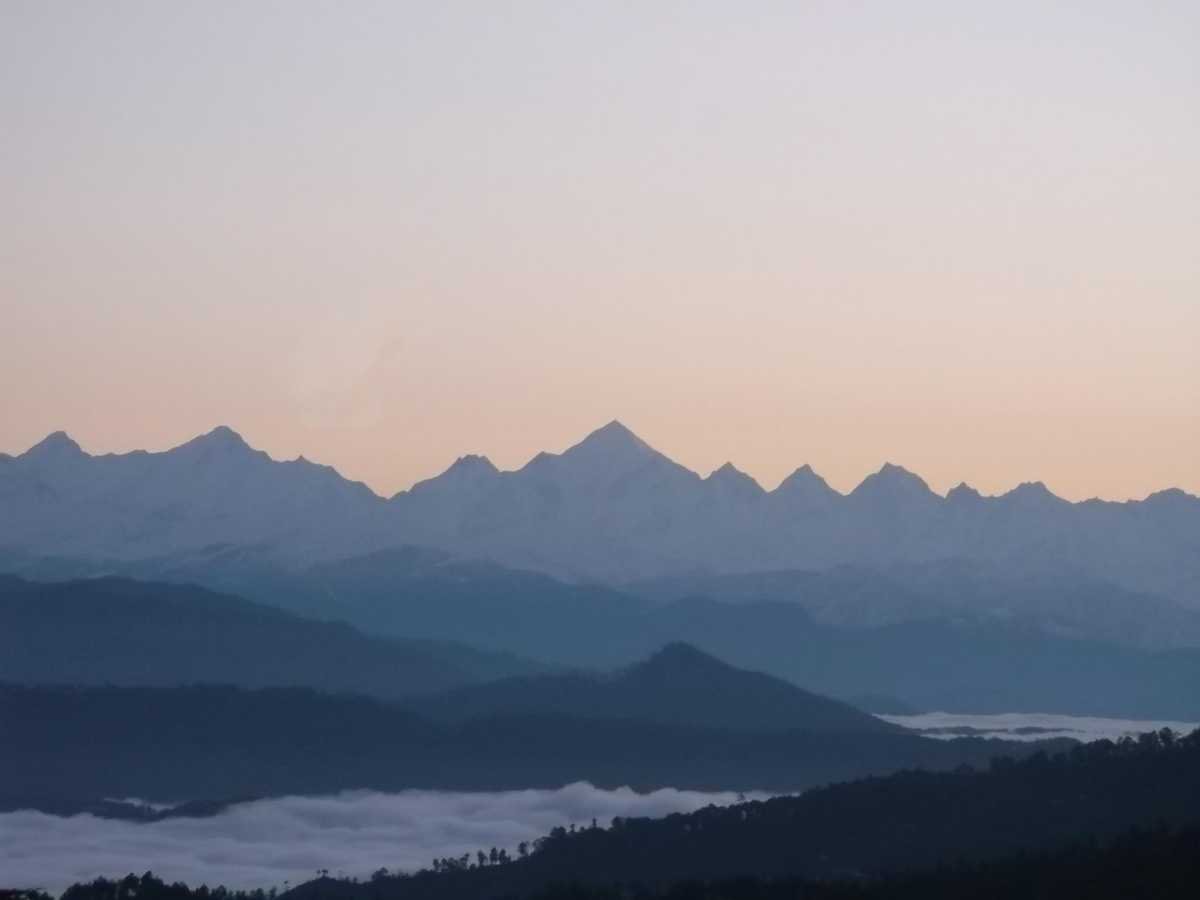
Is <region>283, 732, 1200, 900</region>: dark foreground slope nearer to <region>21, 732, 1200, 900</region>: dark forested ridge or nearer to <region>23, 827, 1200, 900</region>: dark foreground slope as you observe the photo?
<region>21, 732, 1200, 900</region>: dark forested ridge

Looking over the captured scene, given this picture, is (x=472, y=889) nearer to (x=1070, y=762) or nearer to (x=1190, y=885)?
(x=1070, y=762)

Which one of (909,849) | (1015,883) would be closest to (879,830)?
(909,849)

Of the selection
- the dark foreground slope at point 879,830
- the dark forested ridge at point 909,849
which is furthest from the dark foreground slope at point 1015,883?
the dark foreground slope at point 879,830

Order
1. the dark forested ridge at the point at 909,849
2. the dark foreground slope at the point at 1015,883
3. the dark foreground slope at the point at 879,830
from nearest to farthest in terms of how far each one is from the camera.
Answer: the dark foreground slope at the point at 1015,883 → the dark forested ridge at the point at 909,849 → the dark foreground slope at the point at 879,830

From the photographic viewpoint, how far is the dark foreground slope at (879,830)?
540 ft

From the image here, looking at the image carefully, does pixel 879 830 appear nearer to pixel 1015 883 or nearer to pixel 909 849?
pixel 909 849

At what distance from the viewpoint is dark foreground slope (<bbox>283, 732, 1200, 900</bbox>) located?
164500 mm

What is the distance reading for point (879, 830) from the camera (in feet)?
593

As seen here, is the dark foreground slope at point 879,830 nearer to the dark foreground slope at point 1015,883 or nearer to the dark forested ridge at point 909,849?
the dark forested ridge at point 909,849

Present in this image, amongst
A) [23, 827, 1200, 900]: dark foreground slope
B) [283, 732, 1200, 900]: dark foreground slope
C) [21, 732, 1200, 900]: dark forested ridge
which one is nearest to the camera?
[23, 827, 1200, 900]: dark foreground slope

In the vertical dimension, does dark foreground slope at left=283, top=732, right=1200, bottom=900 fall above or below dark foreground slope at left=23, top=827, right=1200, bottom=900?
above

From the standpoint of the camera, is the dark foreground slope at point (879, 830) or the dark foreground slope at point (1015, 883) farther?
the dark foreground slope at point (879, 830)

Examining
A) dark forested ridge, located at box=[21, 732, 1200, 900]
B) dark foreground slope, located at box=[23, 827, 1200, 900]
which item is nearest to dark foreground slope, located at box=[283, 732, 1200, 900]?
dark forested ridge, located at box=[21, 732, 1200, 900]

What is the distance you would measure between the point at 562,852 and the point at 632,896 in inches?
1751
